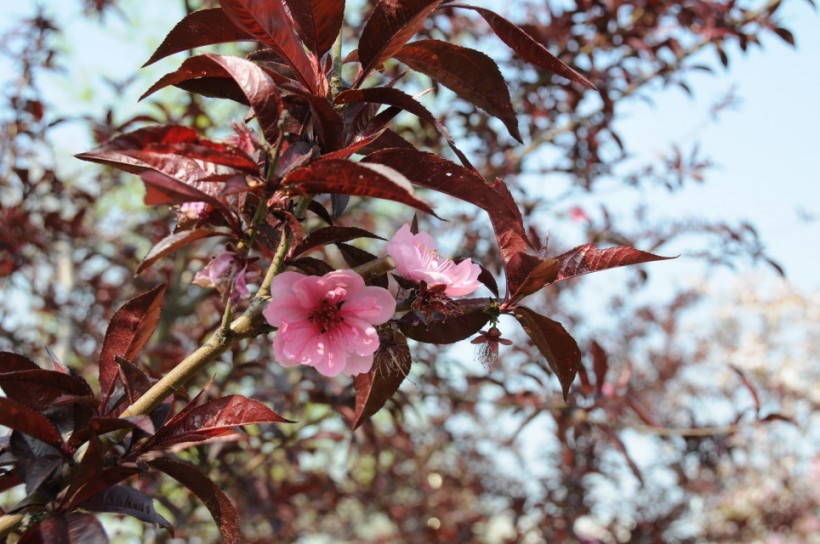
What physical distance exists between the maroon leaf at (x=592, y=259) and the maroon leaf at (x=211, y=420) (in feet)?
1.52

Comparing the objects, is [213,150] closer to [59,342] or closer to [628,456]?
[628,456]

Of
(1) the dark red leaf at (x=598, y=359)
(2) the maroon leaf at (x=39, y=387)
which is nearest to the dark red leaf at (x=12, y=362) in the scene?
(2) the maroon leaf at (x=39, y=387)

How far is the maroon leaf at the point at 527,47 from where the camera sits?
1.07 metres

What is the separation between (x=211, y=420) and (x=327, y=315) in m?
0.21

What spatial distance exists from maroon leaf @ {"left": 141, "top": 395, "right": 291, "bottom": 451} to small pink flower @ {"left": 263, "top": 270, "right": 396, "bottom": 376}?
7 cm

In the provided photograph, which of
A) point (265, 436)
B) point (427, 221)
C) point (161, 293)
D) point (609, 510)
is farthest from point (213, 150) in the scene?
point (609, 510)

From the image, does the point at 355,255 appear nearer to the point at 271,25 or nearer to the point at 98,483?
the point at 271,25

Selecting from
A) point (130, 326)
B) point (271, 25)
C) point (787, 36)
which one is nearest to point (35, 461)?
point (130, 326)

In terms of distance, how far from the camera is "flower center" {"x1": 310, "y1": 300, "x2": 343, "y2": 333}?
992 mm

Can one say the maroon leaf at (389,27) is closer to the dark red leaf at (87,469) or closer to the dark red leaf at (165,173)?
the dark red leaf at (165,173)

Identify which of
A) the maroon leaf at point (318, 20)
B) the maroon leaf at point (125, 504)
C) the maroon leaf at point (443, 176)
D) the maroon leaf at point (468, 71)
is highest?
the maroon leaf at point (468, 71)

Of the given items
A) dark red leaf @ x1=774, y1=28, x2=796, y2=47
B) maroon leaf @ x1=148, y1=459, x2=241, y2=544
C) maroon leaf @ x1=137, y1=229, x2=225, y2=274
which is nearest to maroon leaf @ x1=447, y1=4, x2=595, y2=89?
maroon leaf @ x1=137, y1=229, x2=225, y2=274

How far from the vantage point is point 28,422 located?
89cm

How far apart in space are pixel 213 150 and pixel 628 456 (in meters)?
1.67
